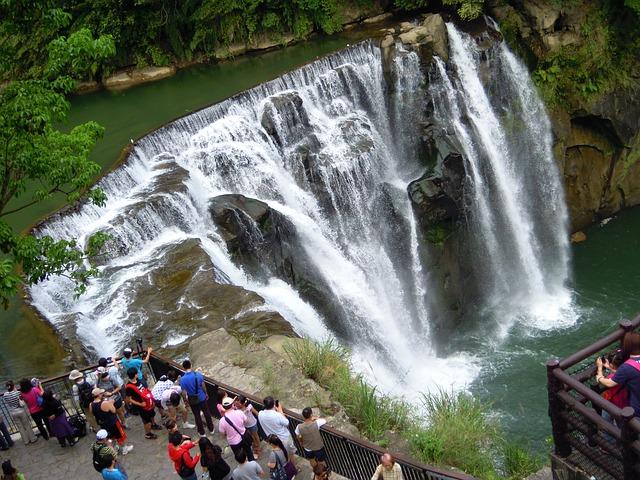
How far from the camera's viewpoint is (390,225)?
20.0 metres

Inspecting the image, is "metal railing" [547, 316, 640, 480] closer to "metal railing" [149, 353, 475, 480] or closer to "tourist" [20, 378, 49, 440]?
"metal railing" [149, 353, 475, 480]

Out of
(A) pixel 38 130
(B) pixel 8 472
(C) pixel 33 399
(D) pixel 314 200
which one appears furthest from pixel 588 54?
(B) pixel 8 472

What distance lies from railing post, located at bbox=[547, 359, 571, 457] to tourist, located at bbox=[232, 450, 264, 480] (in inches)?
129

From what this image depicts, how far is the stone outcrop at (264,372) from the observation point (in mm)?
9836

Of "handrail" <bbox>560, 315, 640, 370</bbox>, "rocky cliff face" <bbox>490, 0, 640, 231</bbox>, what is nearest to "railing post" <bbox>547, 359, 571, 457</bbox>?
"handrail" <bbox>560, 315, 640, 370</bbox>

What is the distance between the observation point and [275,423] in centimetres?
799

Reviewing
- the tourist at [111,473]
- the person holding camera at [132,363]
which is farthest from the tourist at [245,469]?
the person holding camera at [132,363]

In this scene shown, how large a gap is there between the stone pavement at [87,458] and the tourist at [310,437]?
2.28 ft

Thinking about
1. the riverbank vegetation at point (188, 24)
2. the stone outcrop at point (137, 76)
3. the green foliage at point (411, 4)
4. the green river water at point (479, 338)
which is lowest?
the green river water at point (479, 338)

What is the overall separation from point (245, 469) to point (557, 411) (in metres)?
3.48

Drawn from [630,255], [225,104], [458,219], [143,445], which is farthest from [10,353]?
[630,255]

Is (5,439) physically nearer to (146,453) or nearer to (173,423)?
(146,453)

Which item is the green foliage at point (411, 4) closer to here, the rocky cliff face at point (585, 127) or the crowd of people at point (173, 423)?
the rocky cliff face at point (585, 127)

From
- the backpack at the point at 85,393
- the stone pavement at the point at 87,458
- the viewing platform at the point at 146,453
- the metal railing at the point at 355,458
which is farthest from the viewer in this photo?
the backpack at the point at 85,393
